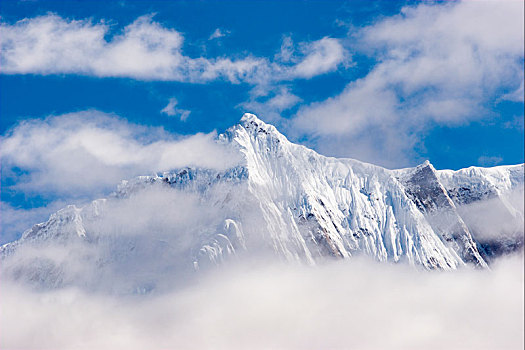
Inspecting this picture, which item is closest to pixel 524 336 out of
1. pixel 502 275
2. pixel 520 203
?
pixel 520 203

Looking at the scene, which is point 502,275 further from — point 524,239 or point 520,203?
point 520,203

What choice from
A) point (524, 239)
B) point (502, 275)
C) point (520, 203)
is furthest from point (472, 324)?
point (520, 203)

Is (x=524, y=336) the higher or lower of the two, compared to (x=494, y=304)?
lower

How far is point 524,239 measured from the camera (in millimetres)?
156500

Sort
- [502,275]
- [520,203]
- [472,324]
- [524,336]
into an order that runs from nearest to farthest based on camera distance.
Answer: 1. [524,336]
2. [520,203]
3. [502,275]
4. [472,324]

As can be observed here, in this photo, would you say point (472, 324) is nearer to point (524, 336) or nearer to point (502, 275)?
point (502, 275)

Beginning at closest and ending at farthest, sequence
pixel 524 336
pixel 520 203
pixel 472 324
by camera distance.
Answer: pixel 524 336 < pixel 520 203 < pixel 472 324

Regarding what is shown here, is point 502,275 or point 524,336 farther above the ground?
point 502,275

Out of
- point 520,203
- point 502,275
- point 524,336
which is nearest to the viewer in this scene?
point 524,336

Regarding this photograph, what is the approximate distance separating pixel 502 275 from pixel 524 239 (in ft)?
48.0

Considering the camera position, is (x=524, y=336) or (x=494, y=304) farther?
(x=494, y=304)

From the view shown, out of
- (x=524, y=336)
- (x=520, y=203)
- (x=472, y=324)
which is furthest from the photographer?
(x=472, y=324)

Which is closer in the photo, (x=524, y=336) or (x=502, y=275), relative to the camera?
(x=524, y=336)

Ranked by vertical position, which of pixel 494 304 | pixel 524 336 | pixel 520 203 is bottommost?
pixel 524 336
